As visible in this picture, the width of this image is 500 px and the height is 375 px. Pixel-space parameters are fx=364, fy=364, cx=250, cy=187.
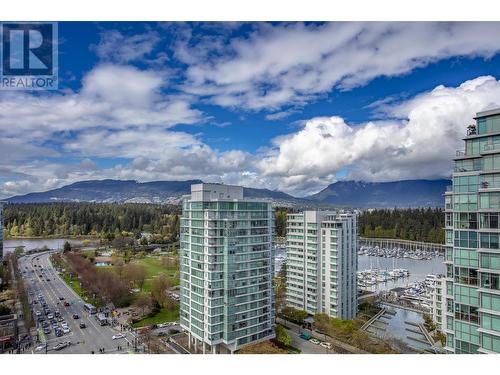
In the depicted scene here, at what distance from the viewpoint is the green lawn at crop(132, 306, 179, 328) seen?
688cm

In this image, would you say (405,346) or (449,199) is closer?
(449,199)

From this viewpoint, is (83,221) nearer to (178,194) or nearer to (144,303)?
(144,303)

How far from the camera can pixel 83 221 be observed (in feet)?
65.7

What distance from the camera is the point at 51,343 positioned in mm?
5812

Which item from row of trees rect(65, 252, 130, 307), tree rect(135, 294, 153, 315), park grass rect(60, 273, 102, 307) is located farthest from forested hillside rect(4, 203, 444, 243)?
tree rect(135, 294, 153, 315)

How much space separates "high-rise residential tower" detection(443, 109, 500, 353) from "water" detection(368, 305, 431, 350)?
3.47m

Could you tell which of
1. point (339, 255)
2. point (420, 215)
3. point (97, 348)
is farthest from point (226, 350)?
point (420, 215)

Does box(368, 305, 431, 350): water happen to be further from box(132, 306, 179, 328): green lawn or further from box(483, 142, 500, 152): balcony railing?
box(483, 142, 500, 152): balcony railing

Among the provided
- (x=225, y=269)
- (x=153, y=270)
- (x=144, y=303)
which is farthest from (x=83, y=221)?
(x=225, y=269)

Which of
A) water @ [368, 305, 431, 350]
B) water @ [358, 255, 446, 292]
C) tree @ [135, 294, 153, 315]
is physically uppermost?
tree @ [135, 294, 153, 315]

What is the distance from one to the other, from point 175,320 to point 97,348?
64.5 inches

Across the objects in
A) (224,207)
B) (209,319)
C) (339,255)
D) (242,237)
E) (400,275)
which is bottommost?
(400,275)

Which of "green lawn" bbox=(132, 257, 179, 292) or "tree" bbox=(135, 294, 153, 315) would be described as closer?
"tree" bbox=(135, 294, 153, 315)

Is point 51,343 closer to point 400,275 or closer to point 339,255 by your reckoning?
point 339,255
